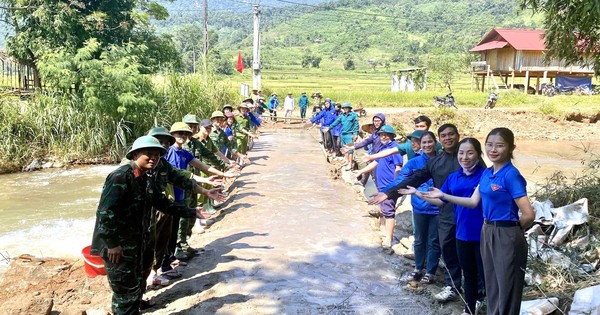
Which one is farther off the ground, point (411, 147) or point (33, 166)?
point (411, 147)

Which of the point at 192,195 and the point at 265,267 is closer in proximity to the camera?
the point at 265,267

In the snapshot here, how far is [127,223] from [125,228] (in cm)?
4

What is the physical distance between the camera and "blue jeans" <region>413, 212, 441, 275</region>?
4637mm

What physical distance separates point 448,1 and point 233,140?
183 meters

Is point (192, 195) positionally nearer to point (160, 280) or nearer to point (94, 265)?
point (160, 280)

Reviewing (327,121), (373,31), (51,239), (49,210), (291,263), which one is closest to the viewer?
(291,263)

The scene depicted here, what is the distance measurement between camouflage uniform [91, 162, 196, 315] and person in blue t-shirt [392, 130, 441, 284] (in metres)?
2.23

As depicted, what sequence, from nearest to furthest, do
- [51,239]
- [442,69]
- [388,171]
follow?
1. [388,171]
2. [51,239]
3. [442,69]

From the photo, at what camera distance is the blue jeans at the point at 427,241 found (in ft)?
15.2

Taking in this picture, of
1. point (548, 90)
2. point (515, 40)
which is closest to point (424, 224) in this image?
point (548, 90)

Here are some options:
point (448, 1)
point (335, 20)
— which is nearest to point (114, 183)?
point (335, 20)

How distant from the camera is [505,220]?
3.18m

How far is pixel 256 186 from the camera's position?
9039 millimetres


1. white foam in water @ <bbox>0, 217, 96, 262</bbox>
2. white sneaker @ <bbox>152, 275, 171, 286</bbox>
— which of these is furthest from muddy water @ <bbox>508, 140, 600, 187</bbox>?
white sneaker @ <bbox>152, 275, 171, 286</bbox>
